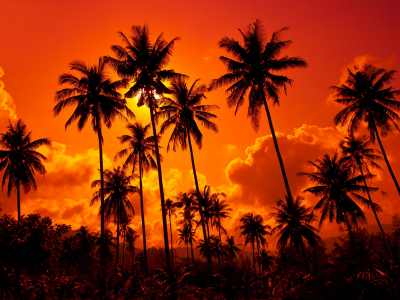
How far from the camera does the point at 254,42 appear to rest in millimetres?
17469

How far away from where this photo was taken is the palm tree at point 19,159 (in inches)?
945

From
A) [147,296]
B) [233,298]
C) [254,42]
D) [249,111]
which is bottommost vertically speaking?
[233,298]

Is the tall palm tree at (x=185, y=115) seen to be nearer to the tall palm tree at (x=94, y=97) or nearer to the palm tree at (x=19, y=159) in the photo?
the tall palm tree at (x=94, y=97)

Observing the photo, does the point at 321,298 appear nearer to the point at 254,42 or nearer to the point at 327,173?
the point at 254,42

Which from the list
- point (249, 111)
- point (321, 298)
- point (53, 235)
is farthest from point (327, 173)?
point (53, 235)

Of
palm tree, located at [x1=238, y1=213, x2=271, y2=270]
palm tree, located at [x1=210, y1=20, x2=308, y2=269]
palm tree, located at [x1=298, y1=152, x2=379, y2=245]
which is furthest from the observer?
palm tree, located at [x1=238, y1=213, x2=271, y2=270]

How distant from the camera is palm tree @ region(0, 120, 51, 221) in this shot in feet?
78.7

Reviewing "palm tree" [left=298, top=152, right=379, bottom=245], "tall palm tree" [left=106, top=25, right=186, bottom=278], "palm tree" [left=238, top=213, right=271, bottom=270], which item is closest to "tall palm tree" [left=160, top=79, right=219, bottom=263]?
"tall palm tree" [left=106, top=25, right=186, bottom=278]

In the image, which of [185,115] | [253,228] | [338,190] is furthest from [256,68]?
[253,228]

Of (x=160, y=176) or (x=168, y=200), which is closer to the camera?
(x=160, y=176)

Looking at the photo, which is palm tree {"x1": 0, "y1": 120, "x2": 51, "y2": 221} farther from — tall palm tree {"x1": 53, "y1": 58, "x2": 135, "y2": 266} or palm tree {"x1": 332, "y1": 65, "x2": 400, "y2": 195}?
palm tree {"x1": 332, "y1": 65, "x2": 400, "y2": 195}

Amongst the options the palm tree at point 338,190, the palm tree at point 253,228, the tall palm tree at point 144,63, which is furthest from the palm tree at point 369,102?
the palm tree at point 253,228

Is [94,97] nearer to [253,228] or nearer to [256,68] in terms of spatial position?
[256,68]

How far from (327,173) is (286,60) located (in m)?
15.0
